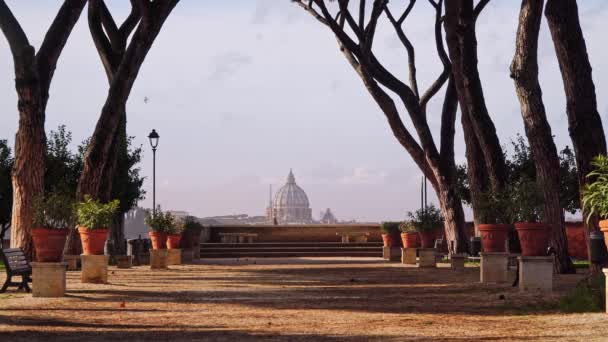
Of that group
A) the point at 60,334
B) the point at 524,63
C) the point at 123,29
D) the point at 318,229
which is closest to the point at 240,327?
the point at 60,334

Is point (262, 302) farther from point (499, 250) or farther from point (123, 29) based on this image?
point (123, 29)

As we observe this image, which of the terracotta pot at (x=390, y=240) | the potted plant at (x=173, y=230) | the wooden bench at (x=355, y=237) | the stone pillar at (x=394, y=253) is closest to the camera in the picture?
the potted plant at (x=173, y=230)

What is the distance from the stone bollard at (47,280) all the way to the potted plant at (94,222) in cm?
227

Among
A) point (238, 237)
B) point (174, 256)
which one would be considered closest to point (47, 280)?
point (174, 256)

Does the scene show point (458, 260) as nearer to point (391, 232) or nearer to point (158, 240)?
point (158, 240)

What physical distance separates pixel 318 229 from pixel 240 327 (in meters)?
38.2

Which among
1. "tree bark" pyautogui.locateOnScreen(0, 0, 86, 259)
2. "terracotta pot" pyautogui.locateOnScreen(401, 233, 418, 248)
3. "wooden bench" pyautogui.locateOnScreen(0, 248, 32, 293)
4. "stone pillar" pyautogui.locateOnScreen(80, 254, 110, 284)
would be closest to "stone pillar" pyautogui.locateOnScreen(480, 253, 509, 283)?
"stone pillar" pyautogui.locateOnScreen(80, 254, 110, 284)

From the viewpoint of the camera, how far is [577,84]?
16.8 meters

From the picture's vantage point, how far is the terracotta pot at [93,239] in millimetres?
18844

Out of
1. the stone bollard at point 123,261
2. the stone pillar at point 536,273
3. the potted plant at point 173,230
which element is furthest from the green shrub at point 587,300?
the potted plant at point 173,230

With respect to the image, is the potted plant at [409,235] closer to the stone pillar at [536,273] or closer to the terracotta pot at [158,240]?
the terracotta pot at [158,240]

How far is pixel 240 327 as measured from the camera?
11.3 m

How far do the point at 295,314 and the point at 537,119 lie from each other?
984 cm

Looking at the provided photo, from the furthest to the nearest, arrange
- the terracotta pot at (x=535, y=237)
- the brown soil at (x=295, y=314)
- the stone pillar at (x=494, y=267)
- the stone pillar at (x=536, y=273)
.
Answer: the stone pillar at (x=494, y=267) < the terracotta pot at (x=535, y=237) < the stone pillar at (x=536, y=273) < the brown soil at (x=295, y=314)
